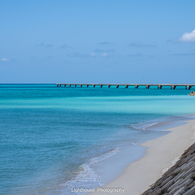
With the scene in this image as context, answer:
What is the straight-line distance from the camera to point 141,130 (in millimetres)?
18875

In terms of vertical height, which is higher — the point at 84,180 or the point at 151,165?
the point at 151,165

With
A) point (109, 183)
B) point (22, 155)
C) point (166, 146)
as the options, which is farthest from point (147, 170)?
point (22, 155)

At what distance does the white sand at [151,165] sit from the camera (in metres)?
8.28

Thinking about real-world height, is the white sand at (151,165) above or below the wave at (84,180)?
above

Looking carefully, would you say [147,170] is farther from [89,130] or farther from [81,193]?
[89,130]

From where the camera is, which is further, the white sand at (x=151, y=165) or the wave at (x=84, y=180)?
the wave at (x=84, y=180)

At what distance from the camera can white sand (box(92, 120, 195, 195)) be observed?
8.28 m

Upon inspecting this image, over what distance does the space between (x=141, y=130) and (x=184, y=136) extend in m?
3.90

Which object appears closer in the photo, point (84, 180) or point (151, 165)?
point (84, 180)

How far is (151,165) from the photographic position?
10.1 metres

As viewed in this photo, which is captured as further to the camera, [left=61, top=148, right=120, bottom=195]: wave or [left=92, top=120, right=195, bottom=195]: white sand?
[left=61, top=148, right=120, bottom=195]: wave

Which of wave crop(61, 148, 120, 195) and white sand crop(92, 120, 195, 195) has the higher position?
white sand crop(92, 120, 195, 195)

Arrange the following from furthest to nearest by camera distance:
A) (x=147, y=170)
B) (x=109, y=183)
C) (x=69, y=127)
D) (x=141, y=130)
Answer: (x=69, y=127) → (x=141, y=130) → (x=147, y=170) → (x=109, y=183)

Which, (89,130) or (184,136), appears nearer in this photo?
(184,136)
